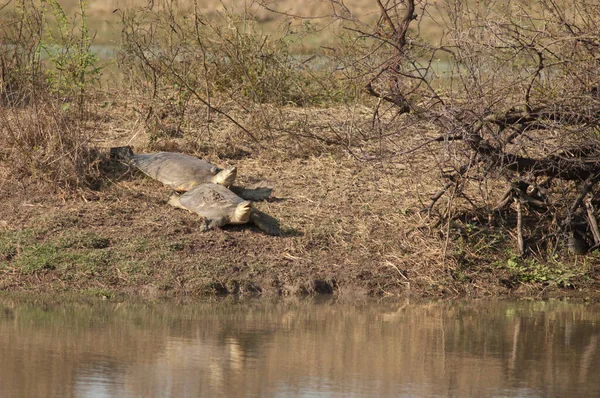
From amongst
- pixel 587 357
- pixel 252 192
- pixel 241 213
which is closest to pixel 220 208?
pixel 241 213

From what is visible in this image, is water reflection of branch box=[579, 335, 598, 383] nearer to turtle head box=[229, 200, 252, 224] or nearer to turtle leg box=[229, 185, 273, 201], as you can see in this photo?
turtle head box=[229, 200, 252, 224]

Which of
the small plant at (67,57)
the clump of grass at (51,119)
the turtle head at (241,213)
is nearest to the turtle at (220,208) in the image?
the turtle head at (241,213)

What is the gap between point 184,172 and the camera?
952 centimetres

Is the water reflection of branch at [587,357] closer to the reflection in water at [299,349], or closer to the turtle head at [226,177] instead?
the reflection in water at [299,349]

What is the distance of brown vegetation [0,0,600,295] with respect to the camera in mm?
7828

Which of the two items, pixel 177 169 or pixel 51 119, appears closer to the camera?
pixel 51 119

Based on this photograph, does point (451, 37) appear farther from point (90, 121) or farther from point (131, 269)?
point (90, 121)

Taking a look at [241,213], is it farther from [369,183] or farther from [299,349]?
[299,349]

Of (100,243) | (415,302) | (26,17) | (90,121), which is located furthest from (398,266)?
(26,17)

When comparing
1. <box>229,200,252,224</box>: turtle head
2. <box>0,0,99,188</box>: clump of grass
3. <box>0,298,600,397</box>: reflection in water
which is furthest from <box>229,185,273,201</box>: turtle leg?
<box>0,298,600,397</box>: reflection in water

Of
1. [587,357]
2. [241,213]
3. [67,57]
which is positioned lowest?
[587,357]

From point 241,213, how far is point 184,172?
1164mm

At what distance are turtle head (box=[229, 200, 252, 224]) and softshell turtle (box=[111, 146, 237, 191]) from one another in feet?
2.50

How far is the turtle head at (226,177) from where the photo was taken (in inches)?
368
